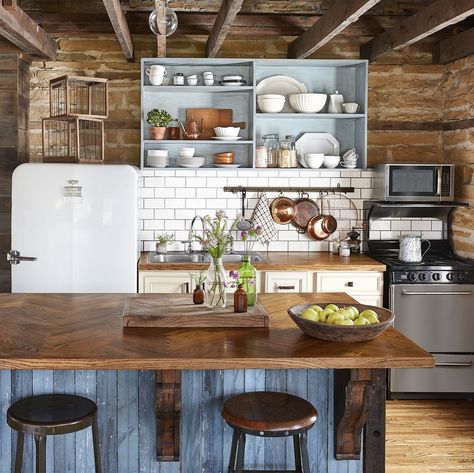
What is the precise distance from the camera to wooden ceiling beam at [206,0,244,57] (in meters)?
4.25

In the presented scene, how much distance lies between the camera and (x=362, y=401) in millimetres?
3072

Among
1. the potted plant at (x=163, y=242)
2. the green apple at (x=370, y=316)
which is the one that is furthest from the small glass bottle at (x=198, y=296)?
the potted plant at (x=163, y=242)

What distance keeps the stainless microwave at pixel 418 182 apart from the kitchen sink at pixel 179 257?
5.09 feet

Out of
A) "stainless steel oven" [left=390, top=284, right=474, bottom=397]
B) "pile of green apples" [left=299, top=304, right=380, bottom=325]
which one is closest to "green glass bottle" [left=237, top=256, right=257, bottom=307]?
"pile of green apples" [left=299, top=304, right=380, bottom=325]

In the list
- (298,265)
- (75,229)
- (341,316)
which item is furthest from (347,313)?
(75,229)

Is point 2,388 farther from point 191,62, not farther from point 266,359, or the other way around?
point 191,62

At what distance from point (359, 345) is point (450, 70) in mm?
3823

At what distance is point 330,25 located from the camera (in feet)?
15.8

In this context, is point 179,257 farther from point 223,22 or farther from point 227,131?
point 223,22

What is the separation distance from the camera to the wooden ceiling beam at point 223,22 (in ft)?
14.0

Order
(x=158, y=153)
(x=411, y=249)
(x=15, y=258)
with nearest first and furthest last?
(x=15, y=258), (x=411, y=249), (x=158, y=153)

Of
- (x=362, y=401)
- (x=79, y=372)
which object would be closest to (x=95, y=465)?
(x=79, y=372)

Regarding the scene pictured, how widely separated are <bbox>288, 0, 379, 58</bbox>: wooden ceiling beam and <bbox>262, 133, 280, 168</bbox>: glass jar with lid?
0.69 meters

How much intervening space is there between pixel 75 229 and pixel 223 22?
5.93ft
